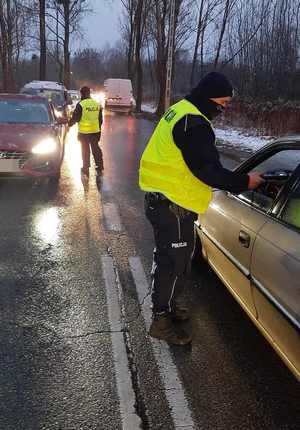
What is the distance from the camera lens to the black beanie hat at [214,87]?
326cm

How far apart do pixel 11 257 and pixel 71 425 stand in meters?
2.90

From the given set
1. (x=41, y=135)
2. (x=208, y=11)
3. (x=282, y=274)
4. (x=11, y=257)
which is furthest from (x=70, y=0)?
(x=282, y=274)

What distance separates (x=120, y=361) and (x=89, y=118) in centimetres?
782

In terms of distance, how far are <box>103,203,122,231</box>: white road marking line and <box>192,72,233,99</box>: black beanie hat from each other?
3.47 meters

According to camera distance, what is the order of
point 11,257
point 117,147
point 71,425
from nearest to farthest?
point 71,425 < point 11,257 < point 117,147

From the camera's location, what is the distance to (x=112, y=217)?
280 inches

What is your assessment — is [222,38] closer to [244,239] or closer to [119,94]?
[119,94]

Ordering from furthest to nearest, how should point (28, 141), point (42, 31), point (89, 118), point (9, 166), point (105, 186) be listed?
point (42, 31) → point (89, 118) → point (105, 186) → point (28, 141) → point (9, 166)

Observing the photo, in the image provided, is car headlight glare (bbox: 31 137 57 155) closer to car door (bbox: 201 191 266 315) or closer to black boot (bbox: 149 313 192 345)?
car door (bbox: 201 191 266 315)

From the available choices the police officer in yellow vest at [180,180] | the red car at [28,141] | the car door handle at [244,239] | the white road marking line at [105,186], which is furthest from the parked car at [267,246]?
the red car at [28,141]

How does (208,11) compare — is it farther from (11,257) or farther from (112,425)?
(112,425)

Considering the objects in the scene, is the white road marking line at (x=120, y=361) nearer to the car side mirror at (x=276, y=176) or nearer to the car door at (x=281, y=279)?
the car door at (x=281, y=279)

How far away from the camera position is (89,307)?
163 inches

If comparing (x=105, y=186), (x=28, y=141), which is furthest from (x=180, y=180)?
(x=105, y=186)
